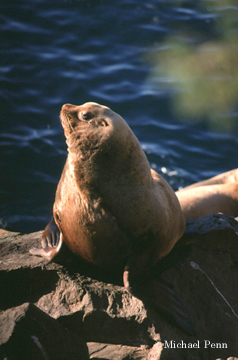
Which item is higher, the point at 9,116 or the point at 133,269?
the point at 133,269

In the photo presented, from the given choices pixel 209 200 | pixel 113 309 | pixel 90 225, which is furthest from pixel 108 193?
pixel 209 200

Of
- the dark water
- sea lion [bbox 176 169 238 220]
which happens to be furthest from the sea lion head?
the dark water

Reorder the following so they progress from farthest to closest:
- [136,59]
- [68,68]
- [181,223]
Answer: [136,59] → [68,68] → [181,223]

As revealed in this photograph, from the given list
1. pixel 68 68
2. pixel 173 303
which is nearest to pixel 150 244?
pixel 173 303

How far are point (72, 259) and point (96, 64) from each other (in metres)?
A: 6.57

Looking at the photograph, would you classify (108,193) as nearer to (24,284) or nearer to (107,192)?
(107,192)

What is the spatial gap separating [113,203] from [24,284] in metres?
1.05

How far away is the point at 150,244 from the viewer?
9.80ft

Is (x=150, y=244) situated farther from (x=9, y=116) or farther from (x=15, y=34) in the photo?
(x=15, y=34)

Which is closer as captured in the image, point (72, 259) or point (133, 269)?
point (133, 269)

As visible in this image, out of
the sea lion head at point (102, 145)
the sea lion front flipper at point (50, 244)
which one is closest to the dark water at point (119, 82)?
the sea lion front flipper at point (50, 244)

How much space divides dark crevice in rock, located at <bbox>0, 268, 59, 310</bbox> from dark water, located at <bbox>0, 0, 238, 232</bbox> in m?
2.66

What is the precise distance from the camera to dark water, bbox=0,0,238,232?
681cm

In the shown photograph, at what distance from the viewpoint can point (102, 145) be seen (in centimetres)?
285
